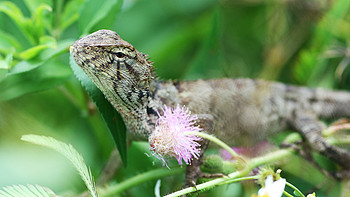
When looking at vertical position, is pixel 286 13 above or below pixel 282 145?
above

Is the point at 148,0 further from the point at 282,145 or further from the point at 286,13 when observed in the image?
the point at 282,145

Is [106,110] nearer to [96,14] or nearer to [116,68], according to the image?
[116,68]

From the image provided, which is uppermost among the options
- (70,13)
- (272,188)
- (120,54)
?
(70,13)

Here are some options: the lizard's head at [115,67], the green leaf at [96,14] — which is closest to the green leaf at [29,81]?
the green leaf at [96,14]

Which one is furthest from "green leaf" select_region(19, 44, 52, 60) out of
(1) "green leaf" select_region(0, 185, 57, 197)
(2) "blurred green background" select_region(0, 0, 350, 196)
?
(1) "green leaf" select_region(0, 185, 57, 197)

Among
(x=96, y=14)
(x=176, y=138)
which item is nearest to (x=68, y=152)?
(x=176, y=138)

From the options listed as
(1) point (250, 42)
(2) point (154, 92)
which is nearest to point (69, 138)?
(2) point (154, 92)

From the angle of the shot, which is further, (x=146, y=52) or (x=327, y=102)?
(x=327, y=102)

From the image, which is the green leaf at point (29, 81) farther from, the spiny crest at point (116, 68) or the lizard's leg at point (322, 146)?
the lizard's leg at point (322, 146)
